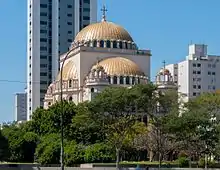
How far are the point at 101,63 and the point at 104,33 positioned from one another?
7393mm

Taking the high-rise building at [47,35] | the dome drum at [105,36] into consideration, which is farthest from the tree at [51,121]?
the high-rise building at [47,35]

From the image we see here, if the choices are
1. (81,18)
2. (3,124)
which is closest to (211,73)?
(81,18)

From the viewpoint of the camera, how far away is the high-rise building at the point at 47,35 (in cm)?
16112

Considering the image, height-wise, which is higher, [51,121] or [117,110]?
[117,110]

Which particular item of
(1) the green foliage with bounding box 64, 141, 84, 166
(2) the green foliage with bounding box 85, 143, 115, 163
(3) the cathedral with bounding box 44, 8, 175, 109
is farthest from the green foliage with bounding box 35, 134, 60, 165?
(3) the cathedral with bounding box 44, 8, 175, 109

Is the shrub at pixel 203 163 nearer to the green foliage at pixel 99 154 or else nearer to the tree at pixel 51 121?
the green foliage at pixel 99 154

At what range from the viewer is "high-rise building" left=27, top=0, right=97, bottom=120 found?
16112cm

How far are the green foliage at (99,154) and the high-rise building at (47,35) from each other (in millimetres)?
87385

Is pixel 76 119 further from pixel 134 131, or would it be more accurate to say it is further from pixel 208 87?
pixel 208 87

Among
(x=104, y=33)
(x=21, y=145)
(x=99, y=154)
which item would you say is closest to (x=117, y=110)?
(x=99, y=154)

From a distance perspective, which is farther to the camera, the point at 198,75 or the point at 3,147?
the point at 198,75

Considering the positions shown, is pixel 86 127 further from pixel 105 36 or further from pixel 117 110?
pixel 105 36

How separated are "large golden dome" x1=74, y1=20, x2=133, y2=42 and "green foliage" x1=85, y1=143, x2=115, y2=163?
52365 millimetres

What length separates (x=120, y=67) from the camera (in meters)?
115
